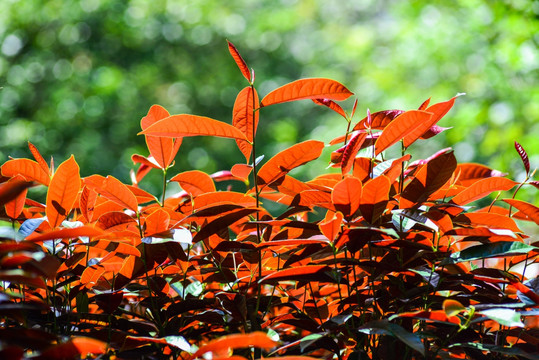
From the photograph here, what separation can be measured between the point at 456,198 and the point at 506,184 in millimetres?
85

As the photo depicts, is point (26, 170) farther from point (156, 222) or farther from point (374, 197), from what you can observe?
point (374, 197)

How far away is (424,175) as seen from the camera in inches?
34.0

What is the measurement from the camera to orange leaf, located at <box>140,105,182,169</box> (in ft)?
3.28

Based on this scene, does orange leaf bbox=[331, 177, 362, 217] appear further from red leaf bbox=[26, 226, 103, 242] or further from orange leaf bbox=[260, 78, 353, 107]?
red leaf bbox=[26, 226, 103, 242]

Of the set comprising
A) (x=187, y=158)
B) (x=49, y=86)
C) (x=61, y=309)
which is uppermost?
(x=49, y=86)

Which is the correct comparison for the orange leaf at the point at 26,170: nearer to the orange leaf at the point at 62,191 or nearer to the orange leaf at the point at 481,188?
the orange leaf at the point at 62,191

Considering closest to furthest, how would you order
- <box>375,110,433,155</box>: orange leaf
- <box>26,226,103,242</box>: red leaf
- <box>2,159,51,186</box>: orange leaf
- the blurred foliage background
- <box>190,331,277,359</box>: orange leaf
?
<box>190,331,277,359</box>: orange leaf → <box>26,226,103,242</box>: red leaf → <box>375,110,433,155</box>: orange leaf → <box>2,159,51,186</box>: orange leaf → the blurred foliage background

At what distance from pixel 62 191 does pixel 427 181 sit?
1.82ft

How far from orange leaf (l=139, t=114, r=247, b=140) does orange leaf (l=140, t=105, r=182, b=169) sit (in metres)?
0.17

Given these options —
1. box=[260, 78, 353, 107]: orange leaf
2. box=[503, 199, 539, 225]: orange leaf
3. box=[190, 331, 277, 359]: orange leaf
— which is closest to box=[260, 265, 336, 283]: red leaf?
box=[190, 331, 277, 359]: orange leaf

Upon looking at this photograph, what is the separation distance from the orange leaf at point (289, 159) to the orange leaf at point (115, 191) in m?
0.21

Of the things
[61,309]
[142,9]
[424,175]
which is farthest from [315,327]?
[142,9]

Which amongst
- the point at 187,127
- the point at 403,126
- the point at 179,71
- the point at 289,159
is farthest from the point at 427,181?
the point at 179,71

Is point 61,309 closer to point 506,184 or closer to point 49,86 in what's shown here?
point 506,184
